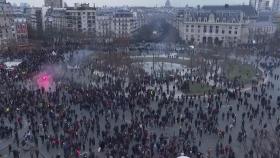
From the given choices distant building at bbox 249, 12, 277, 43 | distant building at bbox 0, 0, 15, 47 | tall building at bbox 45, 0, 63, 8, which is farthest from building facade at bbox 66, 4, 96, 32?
tall building at bbox 45, 0, 63, 8

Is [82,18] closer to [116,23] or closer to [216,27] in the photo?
[116,23]

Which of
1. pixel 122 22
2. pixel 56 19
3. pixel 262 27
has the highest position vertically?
pixel 56 19

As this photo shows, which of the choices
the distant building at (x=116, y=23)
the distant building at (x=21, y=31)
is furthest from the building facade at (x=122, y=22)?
the distant building at (x=21, y=31)

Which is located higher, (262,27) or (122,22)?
(122,22)

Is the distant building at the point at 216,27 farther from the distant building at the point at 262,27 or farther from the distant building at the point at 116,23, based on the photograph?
the distant building at the point at 116,23

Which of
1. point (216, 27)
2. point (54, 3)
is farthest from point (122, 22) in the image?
point (54, 3)

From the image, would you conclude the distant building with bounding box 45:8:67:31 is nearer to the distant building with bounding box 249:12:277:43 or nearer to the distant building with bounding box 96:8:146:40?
the distant building with bounding box 96:8:146:40

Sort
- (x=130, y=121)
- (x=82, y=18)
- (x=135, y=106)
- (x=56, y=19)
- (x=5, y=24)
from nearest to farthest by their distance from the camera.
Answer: (x=130, y=121)
(x=135, y=106)
(x=5, y=24)
(x=82, y=18)
(x=56, y=19)

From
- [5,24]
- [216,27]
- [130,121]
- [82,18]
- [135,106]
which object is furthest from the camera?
[82,18]

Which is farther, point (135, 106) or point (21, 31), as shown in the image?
point (21, 31)

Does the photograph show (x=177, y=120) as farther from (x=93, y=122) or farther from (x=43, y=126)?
(x=43, y=126)
